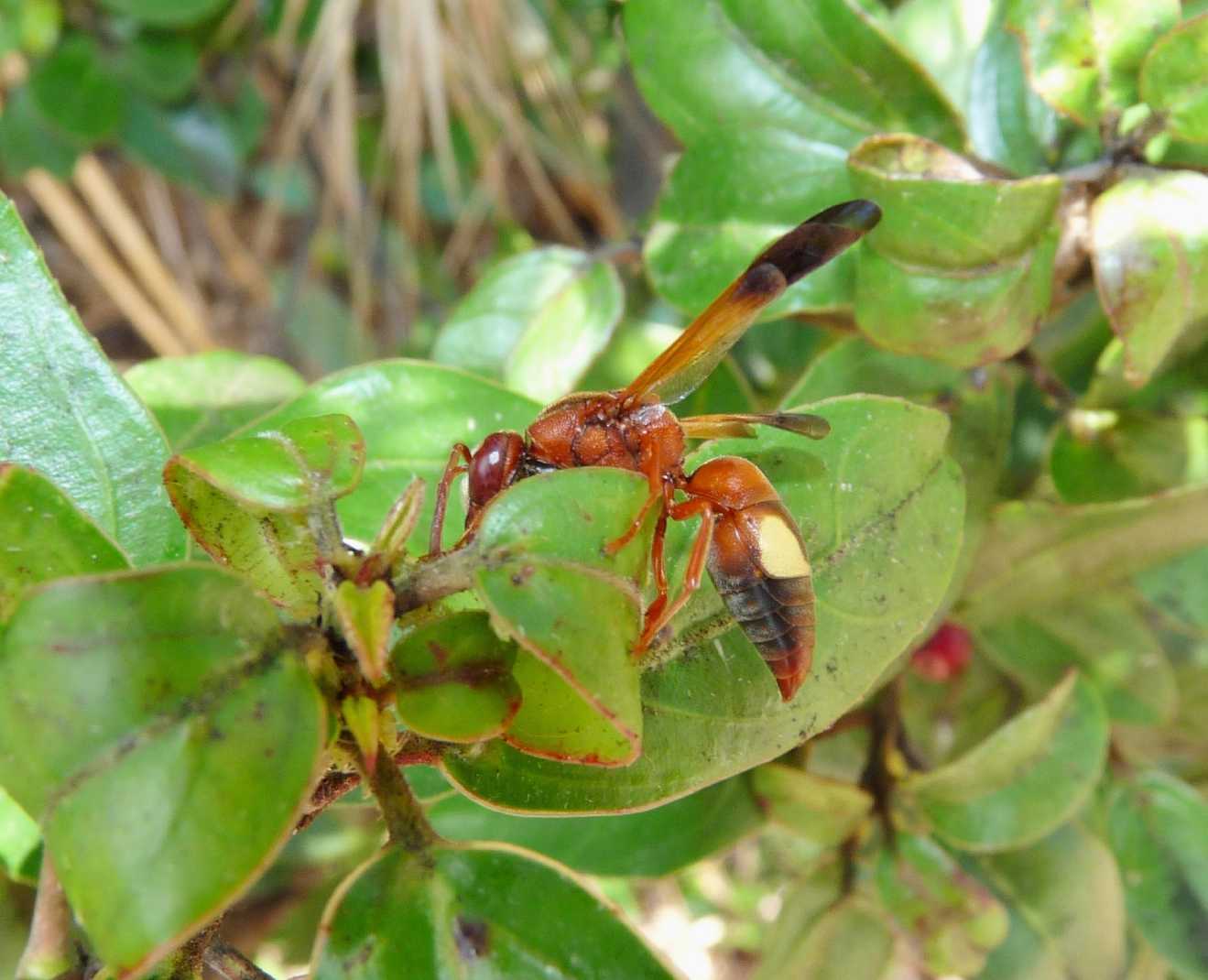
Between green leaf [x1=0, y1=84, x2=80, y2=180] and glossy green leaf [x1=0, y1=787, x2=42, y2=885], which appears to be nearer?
glossy green leaf [x1=0, y1=787, x2=42, y2=885]

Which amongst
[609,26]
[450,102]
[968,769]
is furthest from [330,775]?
Answer: [450,102]

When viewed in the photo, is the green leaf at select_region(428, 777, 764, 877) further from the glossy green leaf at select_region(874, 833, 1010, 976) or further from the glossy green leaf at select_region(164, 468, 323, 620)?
the glossy green leaf at select_region(164, 468, 323, 620)

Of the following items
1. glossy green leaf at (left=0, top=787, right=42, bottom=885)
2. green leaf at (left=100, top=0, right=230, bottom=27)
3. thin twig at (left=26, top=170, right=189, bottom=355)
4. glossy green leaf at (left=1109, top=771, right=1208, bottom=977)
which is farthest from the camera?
thin twig at (left=26, top=170, right=189, bottom=355)

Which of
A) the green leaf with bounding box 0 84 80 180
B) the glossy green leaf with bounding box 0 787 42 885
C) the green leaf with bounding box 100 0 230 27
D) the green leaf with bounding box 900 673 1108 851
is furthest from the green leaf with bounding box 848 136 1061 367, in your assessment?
the green leaf with bounding box 0 84 80 180

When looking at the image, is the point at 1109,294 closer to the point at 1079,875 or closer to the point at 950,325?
the point at 950,325

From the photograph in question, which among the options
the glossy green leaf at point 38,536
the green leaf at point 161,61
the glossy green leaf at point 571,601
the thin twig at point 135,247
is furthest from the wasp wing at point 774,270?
the thin twig at point 135,247

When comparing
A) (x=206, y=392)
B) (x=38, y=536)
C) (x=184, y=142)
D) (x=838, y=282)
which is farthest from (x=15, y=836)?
(x=184, y=142)
